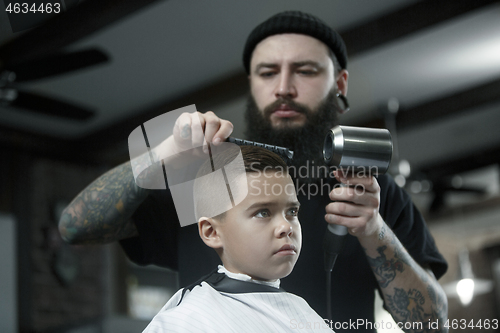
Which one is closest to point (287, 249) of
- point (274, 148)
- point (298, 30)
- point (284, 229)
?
point (284, 229)

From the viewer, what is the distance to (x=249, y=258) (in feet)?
2.14

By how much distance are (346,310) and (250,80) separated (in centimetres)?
48

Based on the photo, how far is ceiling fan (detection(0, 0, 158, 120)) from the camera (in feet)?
3.43

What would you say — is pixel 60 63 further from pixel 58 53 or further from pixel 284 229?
pixel 284 229

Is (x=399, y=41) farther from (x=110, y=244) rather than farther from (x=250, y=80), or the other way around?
(x=110, y=244)

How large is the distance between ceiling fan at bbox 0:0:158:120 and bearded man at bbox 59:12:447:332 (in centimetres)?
33

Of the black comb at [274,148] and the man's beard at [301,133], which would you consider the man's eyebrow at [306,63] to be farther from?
the black comb at [274,148]

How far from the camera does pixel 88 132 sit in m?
1.01

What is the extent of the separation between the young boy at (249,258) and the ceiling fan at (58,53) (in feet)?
1.59

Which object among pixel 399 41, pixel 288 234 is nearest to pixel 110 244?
pixel 288 234

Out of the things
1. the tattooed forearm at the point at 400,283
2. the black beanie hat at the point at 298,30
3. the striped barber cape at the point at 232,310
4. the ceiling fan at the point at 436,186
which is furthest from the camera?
the ceiling fan at the point at 436,186

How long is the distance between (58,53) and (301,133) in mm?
849

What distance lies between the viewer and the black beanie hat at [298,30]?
2.76 ft

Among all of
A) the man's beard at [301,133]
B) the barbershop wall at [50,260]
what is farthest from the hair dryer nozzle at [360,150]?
the barbershop wall at [50,260]
